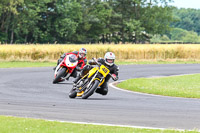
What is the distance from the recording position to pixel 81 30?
81.4 metres

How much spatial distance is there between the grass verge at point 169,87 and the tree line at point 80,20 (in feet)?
154

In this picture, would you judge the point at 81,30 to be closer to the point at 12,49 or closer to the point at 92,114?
the point at 12,49

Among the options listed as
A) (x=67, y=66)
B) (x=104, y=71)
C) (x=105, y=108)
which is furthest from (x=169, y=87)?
(x=105, y=108)

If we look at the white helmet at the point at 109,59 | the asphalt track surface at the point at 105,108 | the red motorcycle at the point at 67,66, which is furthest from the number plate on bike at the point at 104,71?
the red motorcycle at the point at 67,66

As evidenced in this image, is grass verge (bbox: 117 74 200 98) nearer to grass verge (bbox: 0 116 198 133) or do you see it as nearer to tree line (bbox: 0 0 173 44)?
grass verge (bbox: 0 116 198 133)

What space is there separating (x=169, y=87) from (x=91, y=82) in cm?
490

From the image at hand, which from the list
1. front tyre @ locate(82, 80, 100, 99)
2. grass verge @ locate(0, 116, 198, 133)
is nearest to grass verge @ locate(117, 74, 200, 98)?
front tyre @ locate(82, 80, 100, 99)

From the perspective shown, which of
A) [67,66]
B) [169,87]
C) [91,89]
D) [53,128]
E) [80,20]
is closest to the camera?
[53,128]

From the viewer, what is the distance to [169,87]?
1855 cm

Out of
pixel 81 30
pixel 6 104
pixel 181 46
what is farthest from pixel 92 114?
pixel 81 30

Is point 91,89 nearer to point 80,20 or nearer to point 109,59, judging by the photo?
point 109,59

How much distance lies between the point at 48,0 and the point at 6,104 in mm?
60461

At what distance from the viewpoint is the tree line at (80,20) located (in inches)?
2830

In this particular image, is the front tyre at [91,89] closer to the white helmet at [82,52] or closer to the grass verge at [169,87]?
the grass verge at [169,87]
